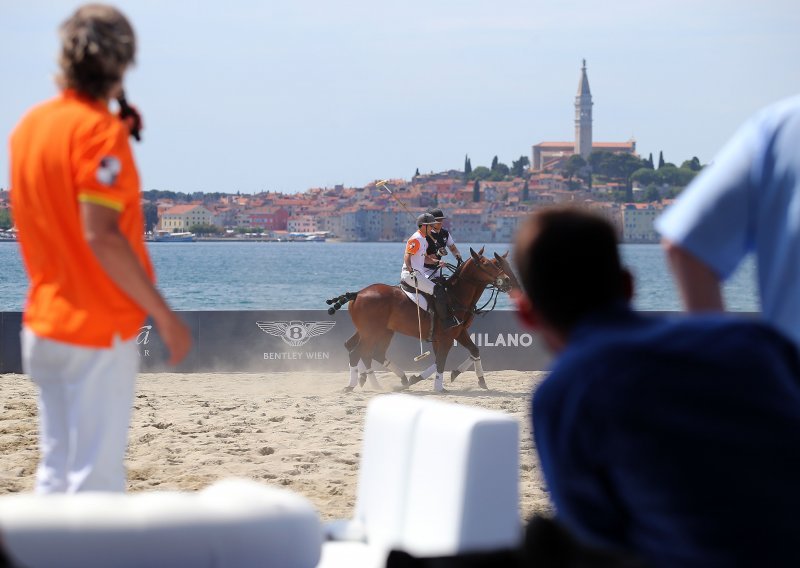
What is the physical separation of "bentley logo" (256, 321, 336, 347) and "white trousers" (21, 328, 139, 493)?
14348 millimetres

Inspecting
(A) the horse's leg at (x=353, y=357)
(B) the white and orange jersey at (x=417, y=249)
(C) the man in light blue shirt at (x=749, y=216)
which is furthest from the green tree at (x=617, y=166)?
(C) the man in light blue shirt at (x=749, y=216)

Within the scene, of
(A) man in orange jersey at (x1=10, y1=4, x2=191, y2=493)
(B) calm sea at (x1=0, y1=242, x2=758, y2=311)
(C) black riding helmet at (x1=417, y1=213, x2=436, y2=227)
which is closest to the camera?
(A) man in orange jersey at (x1=10, y1=4, x2=191, y2=493)

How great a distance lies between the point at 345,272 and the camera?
109 m

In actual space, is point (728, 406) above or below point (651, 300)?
above

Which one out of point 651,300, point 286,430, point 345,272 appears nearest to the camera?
point 286,430

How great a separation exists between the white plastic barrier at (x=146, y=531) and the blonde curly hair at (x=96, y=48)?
4.18ft

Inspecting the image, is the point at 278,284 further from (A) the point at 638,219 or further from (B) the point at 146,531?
(B) the point at 146,531

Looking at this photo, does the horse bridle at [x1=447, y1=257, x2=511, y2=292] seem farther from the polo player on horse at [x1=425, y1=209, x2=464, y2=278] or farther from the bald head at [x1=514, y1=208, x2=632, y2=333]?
the bald head at [x1=514, y1=208, x2=632, y2=333]

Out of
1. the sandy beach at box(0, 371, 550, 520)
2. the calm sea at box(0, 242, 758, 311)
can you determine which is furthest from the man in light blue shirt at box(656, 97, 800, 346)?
the calm sea at box(0, 242, 758, 311)

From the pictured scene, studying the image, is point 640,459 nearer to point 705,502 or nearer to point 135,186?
point 705,502

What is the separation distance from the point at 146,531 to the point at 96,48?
146cm

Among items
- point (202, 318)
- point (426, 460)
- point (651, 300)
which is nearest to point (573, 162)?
point (651, 300)

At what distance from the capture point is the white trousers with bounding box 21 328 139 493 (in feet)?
11.0

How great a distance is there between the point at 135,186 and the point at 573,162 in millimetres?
198275
